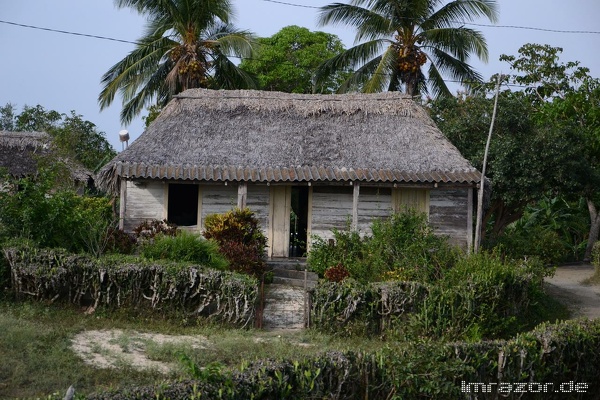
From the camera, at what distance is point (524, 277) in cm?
1198

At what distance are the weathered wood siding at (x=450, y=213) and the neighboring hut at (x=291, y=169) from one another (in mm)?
24

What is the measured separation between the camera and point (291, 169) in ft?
55.5

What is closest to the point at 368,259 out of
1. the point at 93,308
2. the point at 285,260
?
the point at 285,260

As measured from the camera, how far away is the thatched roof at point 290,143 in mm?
16719

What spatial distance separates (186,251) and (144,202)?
4705 mm

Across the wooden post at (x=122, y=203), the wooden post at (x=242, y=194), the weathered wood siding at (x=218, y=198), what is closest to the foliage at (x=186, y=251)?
the wooden post at (x=242, y=194)

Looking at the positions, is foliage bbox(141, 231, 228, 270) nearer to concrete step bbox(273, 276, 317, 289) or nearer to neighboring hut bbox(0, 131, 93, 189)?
concrete step bbox(273, 276, 317, 289)

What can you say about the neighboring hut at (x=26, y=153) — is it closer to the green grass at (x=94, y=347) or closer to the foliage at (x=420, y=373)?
the green grass at (x=94, y=347)

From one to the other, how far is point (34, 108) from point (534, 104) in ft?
72.2

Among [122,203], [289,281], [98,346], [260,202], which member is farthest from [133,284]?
A: [260,202]

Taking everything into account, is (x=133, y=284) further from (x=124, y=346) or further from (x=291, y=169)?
(x=291, y=169)

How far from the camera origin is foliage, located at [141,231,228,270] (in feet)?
42.5

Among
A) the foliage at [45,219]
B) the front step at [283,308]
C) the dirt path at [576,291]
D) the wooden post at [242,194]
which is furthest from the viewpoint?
the wooden post at [242,194]

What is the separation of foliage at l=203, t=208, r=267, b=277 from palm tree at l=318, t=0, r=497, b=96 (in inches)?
370
